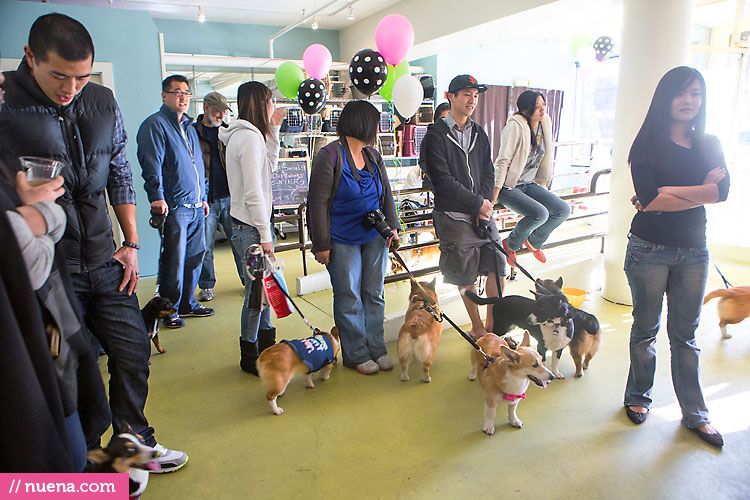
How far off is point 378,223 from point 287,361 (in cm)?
96

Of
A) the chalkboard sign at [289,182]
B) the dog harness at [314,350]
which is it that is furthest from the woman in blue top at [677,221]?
the chalkboard sign at [289,182]

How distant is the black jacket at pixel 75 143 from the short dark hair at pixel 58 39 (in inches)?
6.9

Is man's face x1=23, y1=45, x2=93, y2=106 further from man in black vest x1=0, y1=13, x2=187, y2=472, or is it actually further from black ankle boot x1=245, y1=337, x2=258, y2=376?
black ankle boot x1=245, y1=337, x2=258, y2=376

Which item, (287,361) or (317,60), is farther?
(317,60)

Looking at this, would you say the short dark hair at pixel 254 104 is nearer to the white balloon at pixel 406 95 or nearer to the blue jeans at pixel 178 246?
the blue jeans at pixel 178 246

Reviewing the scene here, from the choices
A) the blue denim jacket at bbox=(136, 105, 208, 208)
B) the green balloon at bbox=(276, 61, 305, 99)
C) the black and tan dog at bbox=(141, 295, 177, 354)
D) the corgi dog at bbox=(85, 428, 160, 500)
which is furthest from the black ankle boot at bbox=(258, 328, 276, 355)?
the green balloon at bbox=(276, 61, 305, 99)

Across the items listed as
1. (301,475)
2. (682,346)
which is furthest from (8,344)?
(682,346)

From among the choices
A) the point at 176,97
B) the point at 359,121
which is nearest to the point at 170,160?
the point at 176,97

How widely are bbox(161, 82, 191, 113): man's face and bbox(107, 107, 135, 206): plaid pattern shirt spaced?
1.97 m

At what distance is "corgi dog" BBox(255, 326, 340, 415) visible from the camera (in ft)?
8.58

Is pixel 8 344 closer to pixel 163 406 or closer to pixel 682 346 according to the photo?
pixel 163 406

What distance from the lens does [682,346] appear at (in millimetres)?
2326

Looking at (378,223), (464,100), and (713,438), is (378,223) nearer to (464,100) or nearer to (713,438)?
(464,100)

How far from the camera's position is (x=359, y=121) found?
111 inches
